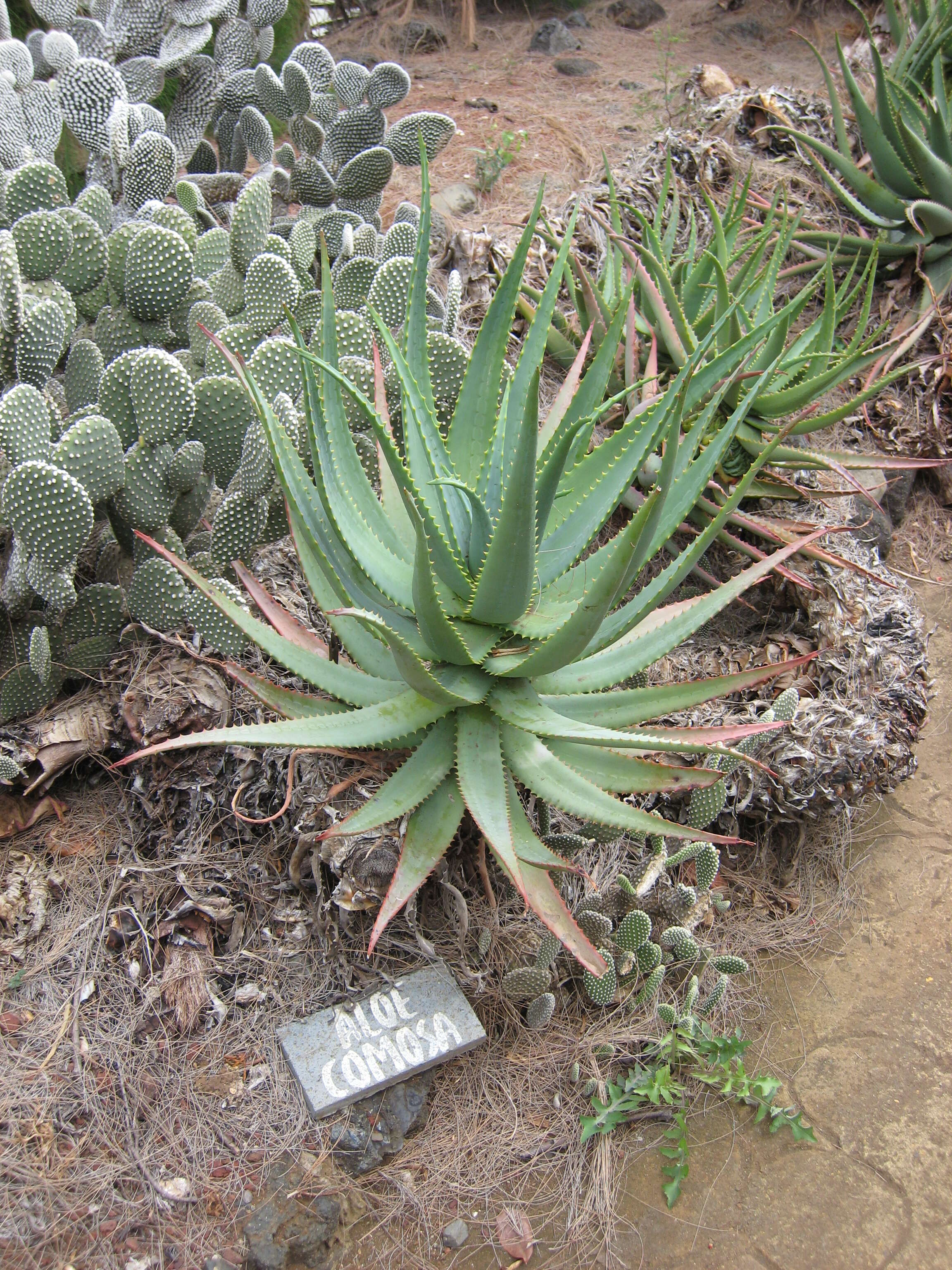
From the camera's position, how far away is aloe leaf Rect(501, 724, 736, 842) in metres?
1.55

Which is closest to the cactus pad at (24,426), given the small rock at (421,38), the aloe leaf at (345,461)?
the aloe leaf at (345,461)

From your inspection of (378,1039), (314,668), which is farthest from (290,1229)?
(314,668)

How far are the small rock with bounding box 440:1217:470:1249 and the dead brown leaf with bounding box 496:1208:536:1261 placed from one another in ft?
0.21

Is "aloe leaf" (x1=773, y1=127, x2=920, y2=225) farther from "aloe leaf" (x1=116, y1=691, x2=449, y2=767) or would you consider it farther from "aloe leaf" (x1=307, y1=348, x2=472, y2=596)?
"aloe leaf" (x1=116, y1=691, x2=449, y2=767)

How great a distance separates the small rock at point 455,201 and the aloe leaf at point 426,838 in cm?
362

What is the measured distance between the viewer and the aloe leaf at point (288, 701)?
5.42 ft

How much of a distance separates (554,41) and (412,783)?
282 inches

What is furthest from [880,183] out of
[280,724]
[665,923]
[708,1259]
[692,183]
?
[708,1259]

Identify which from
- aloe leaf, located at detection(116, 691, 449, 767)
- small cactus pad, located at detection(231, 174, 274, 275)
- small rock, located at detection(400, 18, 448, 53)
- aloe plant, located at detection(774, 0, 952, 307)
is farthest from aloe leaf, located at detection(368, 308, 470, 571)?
small rock, located at detection(400, 18, 448, 53)

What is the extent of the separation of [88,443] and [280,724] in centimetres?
87

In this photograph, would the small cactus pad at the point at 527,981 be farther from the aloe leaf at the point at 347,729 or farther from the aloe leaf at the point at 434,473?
the aloe leaf at the point at 434,473

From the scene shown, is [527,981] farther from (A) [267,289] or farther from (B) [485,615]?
(A) [267,289]

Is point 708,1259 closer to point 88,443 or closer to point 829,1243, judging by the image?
point 829,1243

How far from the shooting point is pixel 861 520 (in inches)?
126
